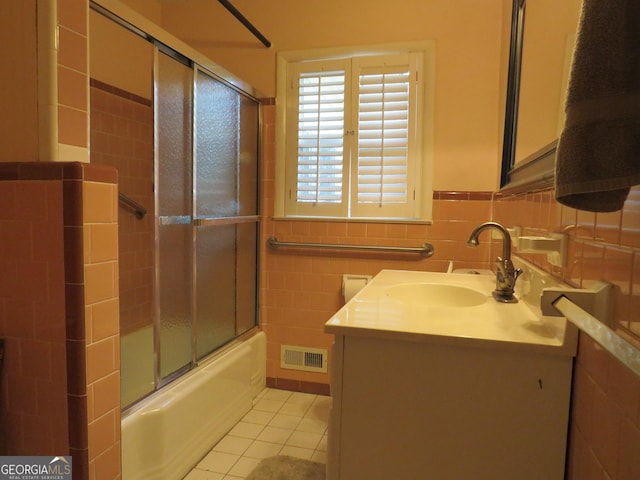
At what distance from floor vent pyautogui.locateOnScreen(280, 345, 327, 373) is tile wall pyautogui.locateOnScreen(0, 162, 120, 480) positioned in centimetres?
136

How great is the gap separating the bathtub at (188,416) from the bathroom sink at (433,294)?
96 centimetres

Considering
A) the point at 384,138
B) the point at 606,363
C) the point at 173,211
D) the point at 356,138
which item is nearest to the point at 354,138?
the point at 356,138

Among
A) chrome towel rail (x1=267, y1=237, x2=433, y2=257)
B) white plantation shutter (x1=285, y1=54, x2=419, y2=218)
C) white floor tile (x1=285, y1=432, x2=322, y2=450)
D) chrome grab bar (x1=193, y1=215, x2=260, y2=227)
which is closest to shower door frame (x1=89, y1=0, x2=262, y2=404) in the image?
chrome grab bar (x1=193, y1=215, x2=260, y2=227)

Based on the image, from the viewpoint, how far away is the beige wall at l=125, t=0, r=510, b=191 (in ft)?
6.96

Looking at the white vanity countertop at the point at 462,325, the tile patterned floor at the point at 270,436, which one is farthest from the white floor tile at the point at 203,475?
the white vanity countertop at the point at 462,325

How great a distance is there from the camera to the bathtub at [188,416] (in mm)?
1432

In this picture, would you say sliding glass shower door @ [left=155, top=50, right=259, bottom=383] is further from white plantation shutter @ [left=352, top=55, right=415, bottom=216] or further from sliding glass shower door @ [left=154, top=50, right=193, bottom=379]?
white plantation shutter @ [left=352, top=55, right=415, bottom=216]

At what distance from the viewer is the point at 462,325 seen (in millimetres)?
949

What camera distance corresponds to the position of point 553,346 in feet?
→ 2.65

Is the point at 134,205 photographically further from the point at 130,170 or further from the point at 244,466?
the point at 244,466

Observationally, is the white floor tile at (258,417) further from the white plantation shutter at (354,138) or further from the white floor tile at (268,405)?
the white plantation shutter at (354,138)

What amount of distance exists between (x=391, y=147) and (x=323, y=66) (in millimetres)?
618

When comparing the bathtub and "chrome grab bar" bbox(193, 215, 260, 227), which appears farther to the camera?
"chrome grab bar" bbox(193, 215, 260, 227)

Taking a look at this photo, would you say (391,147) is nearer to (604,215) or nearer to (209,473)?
(604,215)
